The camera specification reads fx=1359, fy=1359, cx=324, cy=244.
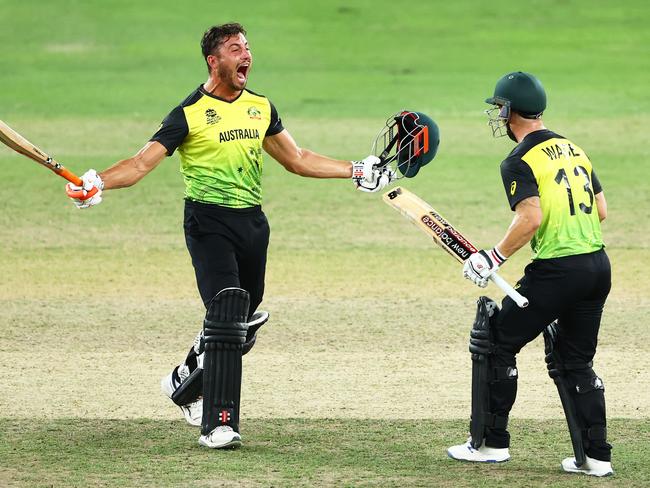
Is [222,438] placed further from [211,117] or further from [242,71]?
[242,71]

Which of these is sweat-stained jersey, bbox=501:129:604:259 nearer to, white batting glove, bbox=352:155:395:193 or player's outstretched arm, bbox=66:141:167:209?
white batting glove, bbox=352:155:395:193

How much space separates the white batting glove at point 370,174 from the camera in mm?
6949

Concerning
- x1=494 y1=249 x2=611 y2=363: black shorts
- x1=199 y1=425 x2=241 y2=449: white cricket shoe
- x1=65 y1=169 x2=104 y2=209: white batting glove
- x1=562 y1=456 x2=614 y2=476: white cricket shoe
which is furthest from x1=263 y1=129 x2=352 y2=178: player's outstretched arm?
x1=562 y1=456 x2=614 y2=476: white cricket shoe

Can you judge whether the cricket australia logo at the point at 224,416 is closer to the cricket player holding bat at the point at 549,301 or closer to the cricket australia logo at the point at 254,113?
the cricket player holding bat at the point at 549,301

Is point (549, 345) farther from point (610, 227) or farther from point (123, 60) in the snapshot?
point (123, 60)

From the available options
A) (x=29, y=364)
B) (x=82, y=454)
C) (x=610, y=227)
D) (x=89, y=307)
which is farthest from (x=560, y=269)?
(x=610, y=227)

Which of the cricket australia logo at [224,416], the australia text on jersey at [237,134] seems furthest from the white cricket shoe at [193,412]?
the australia text on jersey at [237,134]

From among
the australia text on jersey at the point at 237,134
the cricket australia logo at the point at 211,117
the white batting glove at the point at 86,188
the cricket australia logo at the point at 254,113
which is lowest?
the white batting glove at the point at 86,188

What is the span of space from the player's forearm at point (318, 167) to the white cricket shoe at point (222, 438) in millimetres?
1485

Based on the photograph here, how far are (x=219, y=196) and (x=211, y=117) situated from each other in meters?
0.38

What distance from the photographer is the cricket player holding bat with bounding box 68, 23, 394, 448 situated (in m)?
6.26

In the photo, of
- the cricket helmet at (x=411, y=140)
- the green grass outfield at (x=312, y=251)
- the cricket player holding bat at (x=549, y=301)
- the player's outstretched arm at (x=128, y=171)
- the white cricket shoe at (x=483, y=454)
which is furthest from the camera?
the cricket helmet at (x=411, y=140)

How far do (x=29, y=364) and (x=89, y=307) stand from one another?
1646 millimetres

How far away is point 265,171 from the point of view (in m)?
15.2
